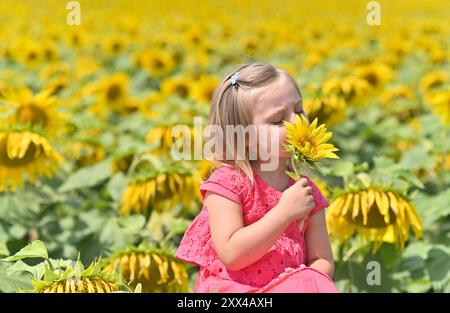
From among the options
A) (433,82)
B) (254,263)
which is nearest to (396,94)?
(433,82)

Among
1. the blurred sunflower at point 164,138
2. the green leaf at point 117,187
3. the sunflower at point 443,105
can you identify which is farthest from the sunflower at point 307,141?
the sunflower at point 443,105

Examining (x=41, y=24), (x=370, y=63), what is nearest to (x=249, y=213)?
(x=370, y=63)

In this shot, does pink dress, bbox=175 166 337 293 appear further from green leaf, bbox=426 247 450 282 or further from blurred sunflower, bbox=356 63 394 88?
blurred sunflower, bbox=356 63 394 88

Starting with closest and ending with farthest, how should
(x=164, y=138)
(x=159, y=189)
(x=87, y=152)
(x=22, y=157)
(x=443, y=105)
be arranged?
(x=159, y=189), (x=22, y=157), (x=164, y=138), (x=87, y=152), (x=443, y=105)

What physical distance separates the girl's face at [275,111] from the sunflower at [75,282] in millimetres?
395

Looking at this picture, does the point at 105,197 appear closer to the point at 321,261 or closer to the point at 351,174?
the point at 351,174

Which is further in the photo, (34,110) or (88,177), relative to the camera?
(34,110)

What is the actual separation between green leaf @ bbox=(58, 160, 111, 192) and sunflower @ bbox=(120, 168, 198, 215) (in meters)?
0.39

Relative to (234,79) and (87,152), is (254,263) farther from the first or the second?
(87,152)

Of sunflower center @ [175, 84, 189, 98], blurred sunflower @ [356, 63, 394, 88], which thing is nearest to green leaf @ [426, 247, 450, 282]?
blurred sunflower @ [356, 63, 394, 88]

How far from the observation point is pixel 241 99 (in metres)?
1.55

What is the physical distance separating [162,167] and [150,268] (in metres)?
0.57

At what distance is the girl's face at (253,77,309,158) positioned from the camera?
59.5 inches

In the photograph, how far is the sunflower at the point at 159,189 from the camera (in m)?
2.38
